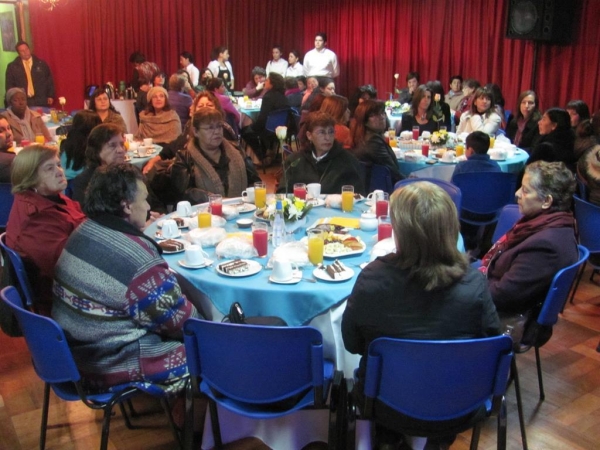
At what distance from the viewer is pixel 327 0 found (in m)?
13.0

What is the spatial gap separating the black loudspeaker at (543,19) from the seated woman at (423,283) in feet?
23.4

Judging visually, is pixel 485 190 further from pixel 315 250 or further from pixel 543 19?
pixel 543 19

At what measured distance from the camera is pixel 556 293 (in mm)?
2508

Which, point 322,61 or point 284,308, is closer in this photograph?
point 284,308

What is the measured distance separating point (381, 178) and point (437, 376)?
2968mm

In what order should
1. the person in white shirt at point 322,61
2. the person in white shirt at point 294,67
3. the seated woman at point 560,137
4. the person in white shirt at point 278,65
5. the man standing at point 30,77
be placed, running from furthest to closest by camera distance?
the person in white shirt at point 278,65
the person in white shirt at point 294,67
the person in white shirt at point 322,61
the man standing at point 30,77
the seated woman at point 560,137

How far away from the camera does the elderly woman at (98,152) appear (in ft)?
12.1

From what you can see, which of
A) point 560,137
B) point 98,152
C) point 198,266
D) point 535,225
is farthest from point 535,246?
point 560,137

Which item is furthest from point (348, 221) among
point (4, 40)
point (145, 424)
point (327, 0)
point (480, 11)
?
point (327, 0)

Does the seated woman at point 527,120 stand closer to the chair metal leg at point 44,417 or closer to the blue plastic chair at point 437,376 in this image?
the blue plastic chair at point 437,376

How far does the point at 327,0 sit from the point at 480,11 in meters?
4.22

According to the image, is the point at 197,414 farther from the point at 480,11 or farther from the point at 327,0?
the point at 327,0

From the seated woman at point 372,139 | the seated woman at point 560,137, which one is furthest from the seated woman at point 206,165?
the seated woman at point 560,137

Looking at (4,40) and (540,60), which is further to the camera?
(4,40)
